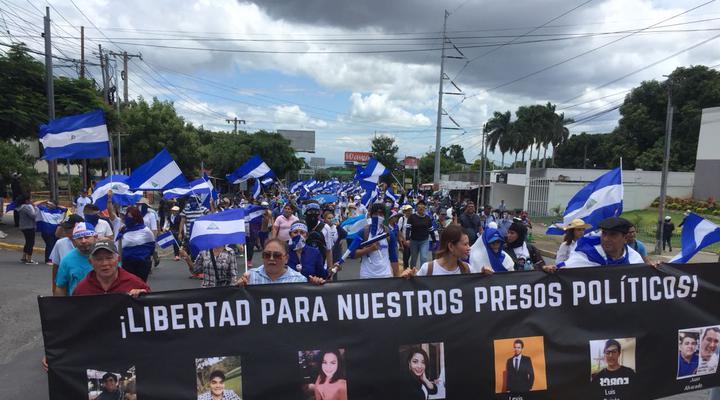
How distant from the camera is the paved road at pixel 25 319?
472cm

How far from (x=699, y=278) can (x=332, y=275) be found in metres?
3.97

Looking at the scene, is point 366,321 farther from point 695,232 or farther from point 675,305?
point 695,232

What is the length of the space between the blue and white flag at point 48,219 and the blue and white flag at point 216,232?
7.39 m

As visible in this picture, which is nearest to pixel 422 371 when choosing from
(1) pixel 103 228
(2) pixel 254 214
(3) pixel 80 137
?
(1) pixel 103 228

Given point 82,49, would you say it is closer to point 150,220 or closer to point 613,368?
point 150,220

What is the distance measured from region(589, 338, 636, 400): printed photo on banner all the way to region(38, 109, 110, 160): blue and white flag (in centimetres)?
852

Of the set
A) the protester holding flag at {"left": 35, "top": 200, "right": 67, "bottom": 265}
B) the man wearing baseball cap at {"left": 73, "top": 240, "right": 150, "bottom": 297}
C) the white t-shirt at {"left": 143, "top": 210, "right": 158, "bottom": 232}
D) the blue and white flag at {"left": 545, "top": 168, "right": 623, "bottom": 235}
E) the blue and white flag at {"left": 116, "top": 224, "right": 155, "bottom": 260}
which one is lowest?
the protester holding flag at {"left": 35, "top": 200, "right": 67, "bottom": 265}

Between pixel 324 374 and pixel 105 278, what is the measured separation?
5.56 feet

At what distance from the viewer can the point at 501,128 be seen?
65312 millimetres

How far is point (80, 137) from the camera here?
910 cm

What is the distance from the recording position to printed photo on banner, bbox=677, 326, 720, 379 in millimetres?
→ 3885

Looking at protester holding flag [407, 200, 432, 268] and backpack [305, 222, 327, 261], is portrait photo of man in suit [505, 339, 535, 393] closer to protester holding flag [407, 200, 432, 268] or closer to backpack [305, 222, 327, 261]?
backpack [305, 222, 327, 261]

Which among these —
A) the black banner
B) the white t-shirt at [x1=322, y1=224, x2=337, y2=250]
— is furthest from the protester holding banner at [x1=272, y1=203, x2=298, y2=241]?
the black banner

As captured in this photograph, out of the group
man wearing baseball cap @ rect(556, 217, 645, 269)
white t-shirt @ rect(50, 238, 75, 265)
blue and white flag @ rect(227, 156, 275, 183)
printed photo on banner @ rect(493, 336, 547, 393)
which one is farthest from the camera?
blue and white flag @ rect(227, 156, 275, 183)
